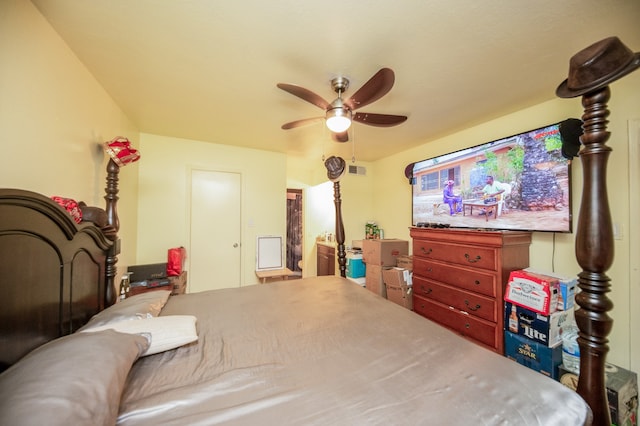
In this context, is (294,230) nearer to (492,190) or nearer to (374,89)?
(492,190)

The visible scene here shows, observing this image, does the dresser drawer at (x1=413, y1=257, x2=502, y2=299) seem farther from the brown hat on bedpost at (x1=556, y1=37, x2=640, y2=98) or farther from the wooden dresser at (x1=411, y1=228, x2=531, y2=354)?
the brown hat on bedpost at (x1=556, y1=37, x2=640, y2=98)

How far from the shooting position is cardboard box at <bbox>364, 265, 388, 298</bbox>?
3416 millimetres

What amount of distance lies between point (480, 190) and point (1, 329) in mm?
3392

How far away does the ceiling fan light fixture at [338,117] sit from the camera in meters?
1.72

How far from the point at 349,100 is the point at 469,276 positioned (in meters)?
1.99

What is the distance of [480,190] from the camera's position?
2584 millimetres

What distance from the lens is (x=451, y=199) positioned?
289 cm

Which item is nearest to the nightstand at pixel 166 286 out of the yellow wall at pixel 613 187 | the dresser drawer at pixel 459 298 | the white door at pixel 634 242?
the dresser drawer at pixel 459 298

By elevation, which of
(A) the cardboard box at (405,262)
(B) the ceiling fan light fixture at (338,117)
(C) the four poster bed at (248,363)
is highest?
(B) the ceiling fan light fixture at (338,117)

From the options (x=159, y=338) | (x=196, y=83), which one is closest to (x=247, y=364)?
(x=159, y=338)

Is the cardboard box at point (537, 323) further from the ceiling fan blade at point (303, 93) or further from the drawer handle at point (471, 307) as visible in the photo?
the ceiling fan blade at point (303, 93)

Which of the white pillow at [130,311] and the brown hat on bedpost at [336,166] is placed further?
the brown hat on bedpost at [336,166]

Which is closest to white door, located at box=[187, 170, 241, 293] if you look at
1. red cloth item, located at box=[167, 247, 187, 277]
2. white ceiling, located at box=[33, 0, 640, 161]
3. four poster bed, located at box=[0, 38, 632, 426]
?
red cloth item, located at box=[167, 247, 187, 277]

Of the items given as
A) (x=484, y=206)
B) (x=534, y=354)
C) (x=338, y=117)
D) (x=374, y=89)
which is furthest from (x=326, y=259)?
(x=374, y=89)
